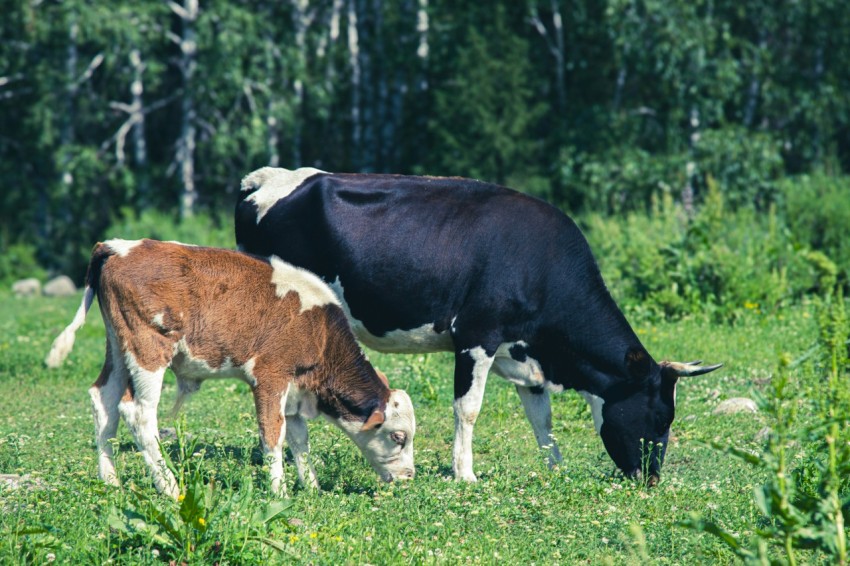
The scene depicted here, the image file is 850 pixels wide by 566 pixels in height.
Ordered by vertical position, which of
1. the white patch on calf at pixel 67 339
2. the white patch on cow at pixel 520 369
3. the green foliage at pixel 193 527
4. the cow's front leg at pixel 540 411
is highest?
the white patch on calf at pixel 67 339

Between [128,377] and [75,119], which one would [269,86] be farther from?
[128,377]

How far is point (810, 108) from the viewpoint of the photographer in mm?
27125

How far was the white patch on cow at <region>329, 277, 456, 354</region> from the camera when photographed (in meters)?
8.73

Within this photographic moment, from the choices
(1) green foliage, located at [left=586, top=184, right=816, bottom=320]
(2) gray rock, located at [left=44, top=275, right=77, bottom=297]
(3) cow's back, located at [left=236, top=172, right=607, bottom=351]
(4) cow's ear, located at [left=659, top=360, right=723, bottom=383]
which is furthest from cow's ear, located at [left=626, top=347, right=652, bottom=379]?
(2) gray rock, located at [left=44, top=275, right=77, bottom=297]

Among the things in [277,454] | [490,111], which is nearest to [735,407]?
[277,454]

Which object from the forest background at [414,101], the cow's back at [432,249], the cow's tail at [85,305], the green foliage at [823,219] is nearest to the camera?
the cow's tail at [85,305]

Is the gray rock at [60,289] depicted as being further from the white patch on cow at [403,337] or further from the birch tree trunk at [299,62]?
the white patch on cow at [403,337]

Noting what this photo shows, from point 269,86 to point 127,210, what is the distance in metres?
4.82

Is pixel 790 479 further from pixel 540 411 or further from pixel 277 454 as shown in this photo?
pixel 277 454

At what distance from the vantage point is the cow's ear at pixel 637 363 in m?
8.49

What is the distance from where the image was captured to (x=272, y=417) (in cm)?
793

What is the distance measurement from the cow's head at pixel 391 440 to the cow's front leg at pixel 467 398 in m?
0.38

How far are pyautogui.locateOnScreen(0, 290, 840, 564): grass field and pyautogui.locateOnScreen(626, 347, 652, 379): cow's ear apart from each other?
815 millimetres

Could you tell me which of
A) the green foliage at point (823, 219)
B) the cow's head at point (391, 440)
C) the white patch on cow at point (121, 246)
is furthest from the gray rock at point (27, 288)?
the cow's head at point (391, 440)
